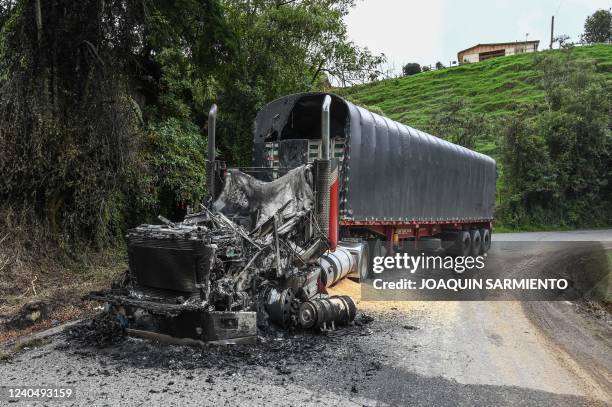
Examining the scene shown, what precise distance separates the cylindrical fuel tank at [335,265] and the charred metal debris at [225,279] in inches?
25.2

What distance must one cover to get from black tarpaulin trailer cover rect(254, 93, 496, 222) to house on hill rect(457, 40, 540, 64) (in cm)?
6542

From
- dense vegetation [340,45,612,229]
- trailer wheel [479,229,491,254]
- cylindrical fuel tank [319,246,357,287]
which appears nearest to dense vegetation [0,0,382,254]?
cylindrical fuel tank [319,246,357,287]

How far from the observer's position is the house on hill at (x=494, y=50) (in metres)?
73.9

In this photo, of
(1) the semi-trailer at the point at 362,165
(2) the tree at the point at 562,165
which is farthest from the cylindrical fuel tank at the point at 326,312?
(2) the tree at the point at 562,165

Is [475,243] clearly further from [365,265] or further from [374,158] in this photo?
[374,158]

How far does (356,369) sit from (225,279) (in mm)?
1759

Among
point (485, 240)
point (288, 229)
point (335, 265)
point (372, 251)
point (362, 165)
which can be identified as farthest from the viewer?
point (485, 240)

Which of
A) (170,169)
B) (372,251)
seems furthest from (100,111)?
(372,251)

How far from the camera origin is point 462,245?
1548 centimetres

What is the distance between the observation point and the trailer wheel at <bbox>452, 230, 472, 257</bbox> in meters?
15.4

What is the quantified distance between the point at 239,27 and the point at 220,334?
1301 cm

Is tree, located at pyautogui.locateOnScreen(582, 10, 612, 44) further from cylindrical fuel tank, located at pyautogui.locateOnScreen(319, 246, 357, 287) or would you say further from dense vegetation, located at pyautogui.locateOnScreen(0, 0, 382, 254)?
cylindrical fuel tank, located at pyautogui.locateOnScreen(319, 246, 357, 287)

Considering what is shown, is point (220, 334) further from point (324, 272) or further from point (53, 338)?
point (324, 272)

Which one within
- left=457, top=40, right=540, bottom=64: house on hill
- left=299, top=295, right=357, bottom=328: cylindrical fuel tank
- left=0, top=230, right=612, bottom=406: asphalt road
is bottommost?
left=0, top=230, right=612, bottom=406: asphalt road
